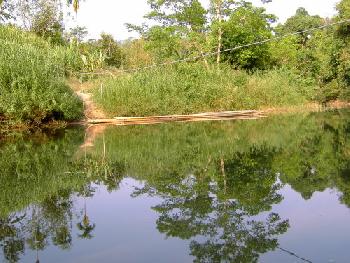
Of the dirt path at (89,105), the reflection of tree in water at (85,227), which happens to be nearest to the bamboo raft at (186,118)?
the dirt path at (89,105)

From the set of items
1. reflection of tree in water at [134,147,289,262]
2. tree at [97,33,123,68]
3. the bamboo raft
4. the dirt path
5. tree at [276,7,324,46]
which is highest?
tree at [276,7,324,46]

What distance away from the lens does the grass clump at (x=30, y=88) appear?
14.2m

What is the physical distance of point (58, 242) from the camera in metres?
4.39

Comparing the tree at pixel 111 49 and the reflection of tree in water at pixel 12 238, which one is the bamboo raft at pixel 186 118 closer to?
the tree at pixel 111 49

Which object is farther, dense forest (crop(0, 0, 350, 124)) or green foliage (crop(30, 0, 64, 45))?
green foliage (crop(30, 0, 64, 45))

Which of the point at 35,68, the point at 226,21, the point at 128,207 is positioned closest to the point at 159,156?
the point at 128,207

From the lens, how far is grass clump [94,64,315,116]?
17766mm

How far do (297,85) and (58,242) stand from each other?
2196cm

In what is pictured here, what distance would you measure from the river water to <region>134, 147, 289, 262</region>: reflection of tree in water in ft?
0.04

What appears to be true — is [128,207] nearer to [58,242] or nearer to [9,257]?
[58,242]

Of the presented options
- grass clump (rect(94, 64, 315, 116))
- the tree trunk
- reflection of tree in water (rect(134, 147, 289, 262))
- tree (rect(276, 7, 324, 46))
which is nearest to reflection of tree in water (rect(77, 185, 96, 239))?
reflection of tree in water (rect(134, 147, 289, 262))

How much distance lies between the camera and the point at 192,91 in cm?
1928

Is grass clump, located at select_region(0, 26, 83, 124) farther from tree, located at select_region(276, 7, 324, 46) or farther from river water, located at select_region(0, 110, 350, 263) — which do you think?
tree, located at select_region(276, 7, 324, 46)

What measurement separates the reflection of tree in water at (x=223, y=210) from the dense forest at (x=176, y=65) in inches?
284
